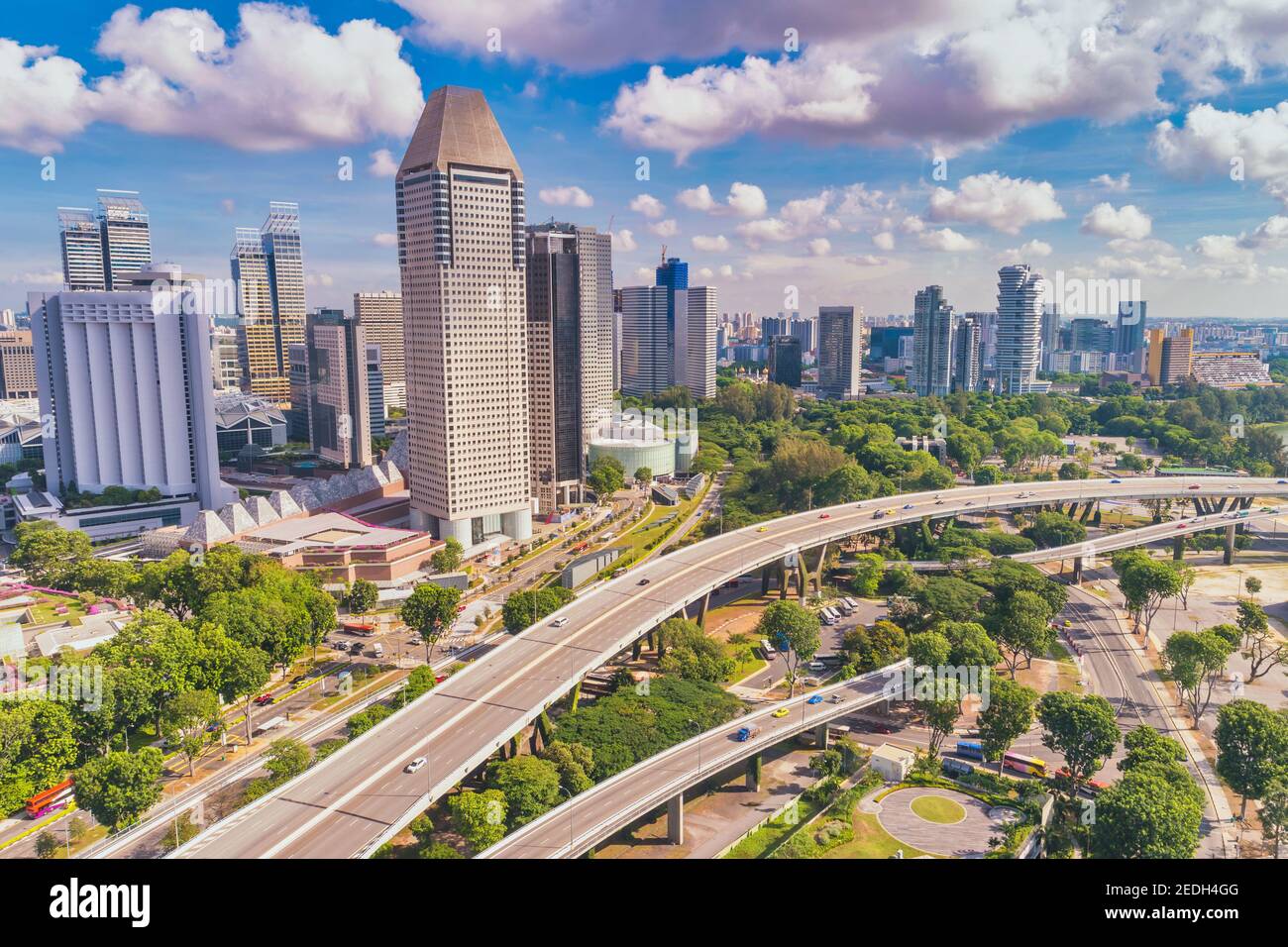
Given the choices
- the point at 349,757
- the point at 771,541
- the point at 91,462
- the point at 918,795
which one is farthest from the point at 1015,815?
the point at 91,462

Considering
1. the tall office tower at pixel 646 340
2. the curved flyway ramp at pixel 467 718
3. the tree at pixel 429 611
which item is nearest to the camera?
the curved flyway ramp at pixel 467 718

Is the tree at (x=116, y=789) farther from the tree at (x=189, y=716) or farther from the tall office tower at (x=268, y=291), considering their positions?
the tall office tower at (x=268, y=291)

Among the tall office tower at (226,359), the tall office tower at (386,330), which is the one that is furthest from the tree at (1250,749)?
the tall office tower at (226,359)

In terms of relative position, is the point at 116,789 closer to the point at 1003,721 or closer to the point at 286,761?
the point at 286,761

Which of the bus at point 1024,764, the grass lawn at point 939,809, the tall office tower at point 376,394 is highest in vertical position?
the tall office tower at point 376,394

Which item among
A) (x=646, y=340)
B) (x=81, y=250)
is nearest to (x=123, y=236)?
(x=81, y=250)

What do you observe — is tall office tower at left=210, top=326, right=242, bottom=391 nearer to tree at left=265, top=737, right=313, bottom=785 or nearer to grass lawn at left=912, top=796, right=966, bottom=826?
tree at left=265, top=737, right=313, bottom=785
